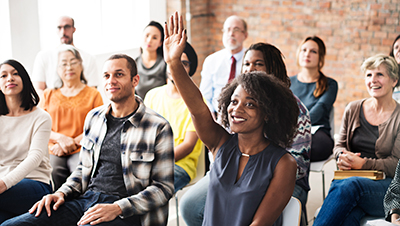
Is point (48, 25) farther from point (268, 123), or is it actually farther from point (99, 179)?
point (268, 123)

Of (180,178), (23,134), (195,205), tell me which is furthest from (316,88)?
(23,134)

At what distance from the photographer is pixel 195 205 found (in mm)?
2539

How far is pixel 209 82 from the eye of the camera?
166 inches

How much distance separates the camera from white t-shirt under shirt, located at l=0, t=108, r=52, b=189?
2.57 metres

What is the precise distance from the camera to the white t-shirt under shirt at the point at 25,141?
101 inches

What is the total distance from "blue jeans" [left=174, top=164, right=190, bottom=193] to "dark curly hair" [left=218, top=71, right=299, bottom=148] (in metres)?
1.14

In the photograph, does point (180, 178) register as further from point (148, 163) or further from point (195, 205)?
point (148, 163)

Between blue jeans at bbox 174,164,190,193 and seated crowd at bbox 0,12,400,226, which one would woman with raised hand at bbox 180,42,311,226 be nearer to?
seated crowd at bbox 0,12,400,226

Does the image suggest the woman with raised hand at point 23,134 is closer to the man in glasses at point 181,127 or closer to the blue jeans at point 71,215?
the blue jeans at point 71,215

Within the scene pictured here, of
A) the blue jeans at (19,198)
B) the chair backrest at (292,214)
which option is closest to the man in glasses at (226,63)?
the blue jeans at (19,198)

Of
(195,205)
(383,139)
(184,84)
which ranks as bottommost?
(195,205)

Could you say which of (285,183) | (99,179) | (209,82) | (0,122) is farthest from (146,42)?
(285,183)

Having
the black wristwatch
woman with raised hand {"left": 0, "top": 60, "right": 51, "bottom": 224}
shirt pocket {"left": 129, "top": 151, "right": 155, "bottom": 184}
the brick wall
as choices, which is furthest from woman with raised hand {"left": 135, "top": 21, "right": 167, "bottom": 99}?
the black wristwatch

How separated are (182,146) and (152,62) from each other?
4.67 ft
